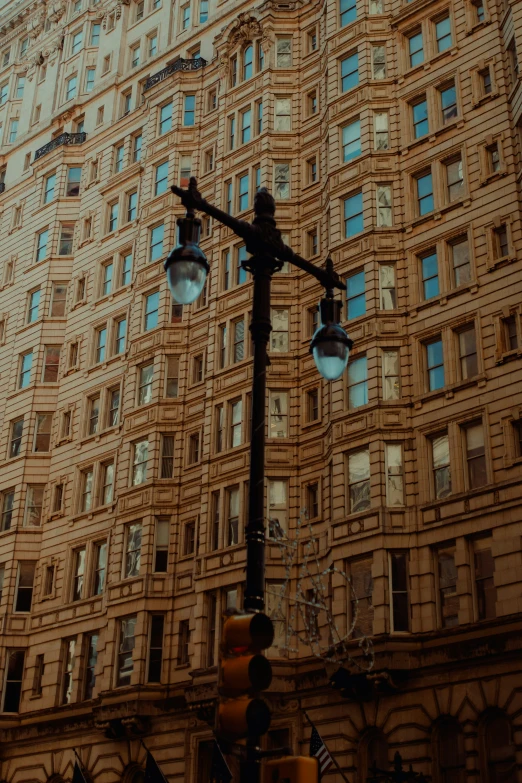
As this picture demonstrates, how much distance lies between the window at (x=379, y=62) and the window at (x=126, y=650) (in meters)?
21.8

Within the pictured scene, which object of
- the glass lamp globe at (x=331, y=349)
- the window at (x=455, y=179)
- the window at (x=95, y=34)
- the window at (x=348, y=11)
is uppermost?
the window at (x=95, y=34)

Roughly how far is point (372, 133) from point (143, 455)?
49.0 ft

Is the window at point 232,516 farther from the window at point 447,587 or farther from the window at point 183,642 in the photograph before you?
the window at point 447,587

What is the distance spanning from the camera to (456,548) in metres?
30.2

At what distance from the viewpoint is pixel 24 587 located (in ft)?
151

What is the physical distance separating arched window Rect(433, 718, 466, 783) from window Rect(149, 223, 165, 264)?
956 inches

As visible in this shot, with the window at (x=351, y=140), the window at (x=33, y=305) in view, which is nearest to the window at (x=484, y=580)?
the window at (x=351, y=140)

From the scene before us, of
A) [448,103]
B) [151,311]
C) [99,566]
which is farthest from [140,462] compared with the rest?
[448,103]

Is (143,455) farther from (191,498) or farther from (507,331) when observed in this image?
(507,331)

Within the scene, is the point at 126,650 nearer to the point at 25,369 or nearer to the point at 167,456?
the point at 167,456

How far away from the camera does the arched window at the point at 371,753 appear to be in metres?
30.2

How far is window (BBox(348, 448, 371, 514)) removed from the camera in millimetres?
33031

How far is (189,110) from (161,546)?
66.3 ft

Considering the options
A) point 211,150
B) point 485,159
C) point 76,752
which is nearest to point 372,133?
point 485,159
